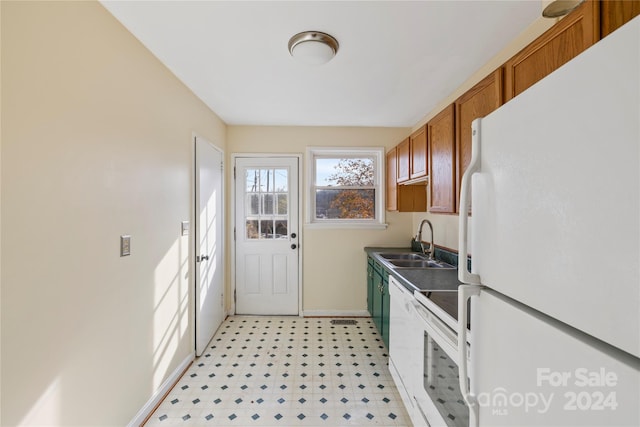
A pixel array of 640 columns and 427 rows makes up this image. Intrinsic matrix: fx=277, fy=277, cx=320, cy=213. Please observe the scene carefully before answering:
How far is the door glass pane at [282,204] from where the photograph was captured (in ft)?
11.3

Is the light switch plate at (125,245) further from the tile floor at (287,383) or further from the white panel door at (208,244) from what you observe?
the tile floor at (287,383)

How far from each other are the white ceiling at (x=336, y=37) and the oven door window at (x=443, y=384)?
67.6 inches

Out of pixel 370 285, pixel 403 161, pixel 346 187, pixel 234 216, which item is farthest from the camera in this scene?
pixel 346 187

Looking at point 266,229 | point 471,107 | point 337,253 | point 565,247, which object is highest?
point 471,107

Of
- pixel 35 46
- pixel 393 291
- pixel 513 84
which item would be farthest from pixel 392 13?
pixel 393 291

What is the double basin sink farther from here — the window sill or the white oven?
the white oven

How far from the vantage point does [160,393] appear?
6.37ft

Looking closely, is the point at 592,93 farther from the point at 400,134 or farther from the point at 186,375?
the point at 400,134

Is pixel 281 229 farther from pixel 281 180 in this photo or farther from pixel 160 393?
pixel 160 393

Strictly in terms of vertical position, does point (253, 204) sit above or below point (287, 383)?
above

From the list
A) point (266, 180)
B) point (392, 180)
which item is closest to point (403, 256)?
point (392, 180)

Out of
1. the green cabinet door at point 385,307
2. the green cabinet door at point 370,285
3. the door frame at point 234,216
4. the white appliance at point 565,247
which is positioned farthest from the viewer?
the door frame at point 234,216

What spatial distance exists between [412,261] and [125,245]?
230 centimetres

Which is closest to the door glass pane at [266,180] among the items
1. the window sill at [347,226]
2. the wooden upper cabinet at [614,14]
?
the window sill at [347,226]
